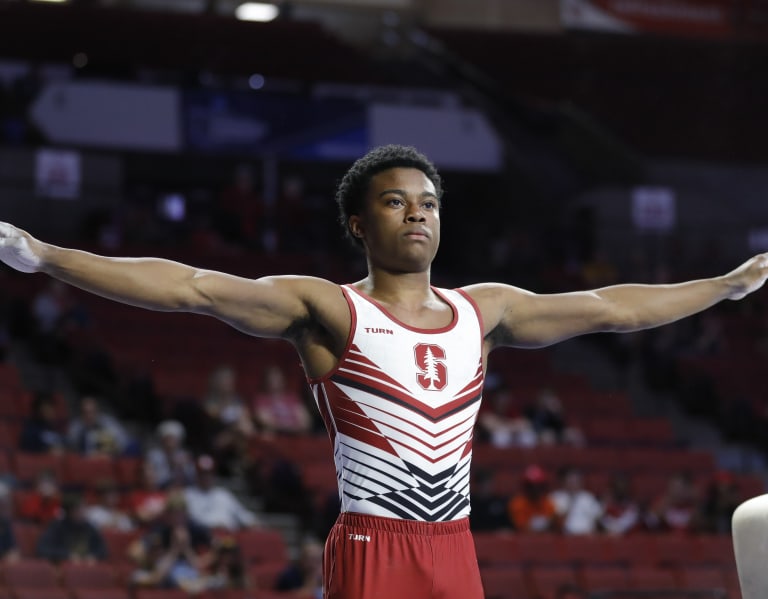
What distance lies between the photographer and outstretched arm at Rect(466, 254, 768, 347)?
4.45 meters

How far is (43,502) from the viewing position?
1073cm

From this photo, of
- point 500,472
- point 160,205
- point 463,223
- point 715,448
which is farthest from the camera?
point 463,223

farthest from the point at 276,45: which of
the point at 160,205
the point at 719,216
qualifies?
the point at 719,216

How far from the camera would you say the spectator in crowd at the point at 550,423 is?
602 inches

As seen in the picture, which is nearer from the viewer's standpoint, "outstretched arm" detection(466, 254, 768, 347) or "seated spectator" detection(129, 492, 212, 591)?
"outstretched arm" detection(466, 254, 768, 347)

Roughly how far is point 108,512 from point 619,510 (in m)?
5.75

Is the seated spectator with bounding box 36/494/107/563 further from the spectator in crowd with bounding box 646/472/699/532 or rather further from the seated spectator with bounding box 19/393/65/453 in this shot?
the spectator in crowd with bounding box 646/472/699/532

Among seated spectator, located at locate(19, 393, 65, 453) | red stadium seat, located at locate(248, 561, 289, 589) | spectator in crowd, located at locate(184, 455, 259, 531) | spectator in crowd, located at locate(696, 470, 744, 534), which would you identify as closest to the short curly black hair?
red stadium seat, located at locate(248, 561, 289, 589)

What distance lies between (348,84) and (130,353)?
957cm

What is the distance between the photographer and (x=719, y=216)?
24.0 m

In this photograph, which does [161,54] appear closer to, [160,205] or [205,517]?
[160,205]

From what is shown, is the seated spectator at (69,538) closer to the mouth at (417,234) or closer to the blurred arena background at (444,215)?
the blurred arena background at (444,215)

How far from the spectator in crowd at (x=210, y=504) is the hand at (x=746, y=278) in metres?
7.57

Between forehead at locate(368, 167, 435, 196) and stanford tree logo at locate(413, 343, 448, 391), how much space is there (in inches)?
22.3
